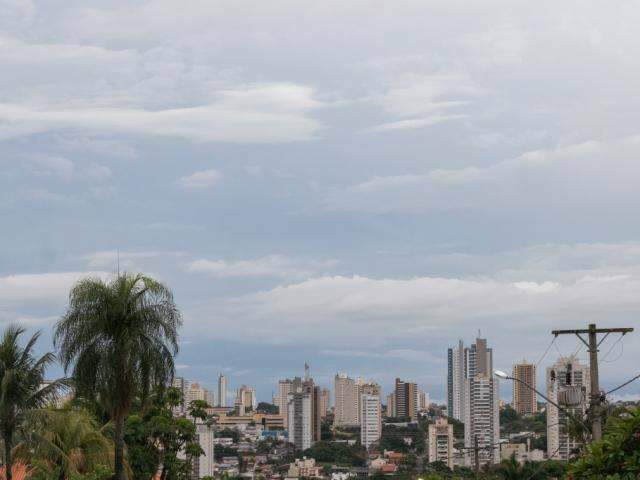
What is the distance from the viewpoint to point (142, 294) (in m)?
30.9

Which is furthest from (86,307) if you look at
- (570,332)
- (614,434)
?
(614,434)

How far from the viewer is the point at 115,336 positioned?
3080 cm

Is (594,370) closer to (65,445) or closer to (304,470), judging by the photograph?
(65,445)

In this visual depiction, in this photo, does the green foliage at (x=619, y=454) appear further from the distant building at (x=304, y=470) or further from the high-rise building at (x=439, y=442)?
the high-rise building at (x=439, y=442)

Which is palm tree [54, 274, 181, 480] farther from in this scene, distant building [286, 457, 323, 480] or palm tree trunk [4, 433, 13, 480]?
distant building [286, 457, 323, 480]

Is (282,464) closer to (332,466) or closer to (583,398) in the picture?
(332,466)

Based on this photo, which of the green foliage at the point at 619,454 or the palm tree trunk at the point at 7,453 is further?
the palm tree trunk at the point at 7,453

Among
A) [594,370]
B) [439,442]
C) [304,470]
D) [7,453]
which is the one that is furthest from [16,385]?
[439,442]

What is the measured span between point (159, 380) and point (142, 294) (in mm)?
2348

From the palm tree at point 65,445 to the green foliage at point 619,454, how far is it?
18054 millimetres

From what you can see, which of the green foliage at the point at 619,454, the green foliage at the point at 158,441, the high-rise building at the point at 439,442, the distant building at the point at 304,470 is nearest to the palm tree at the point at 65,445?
the green foliage at the point at 158,441

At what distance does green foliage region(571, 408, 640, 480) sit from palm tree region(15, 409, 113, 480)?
18.1 metres

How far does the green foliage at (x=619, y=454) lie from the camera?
13.3m

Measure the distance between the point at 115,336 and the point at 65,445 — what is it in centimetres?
369
